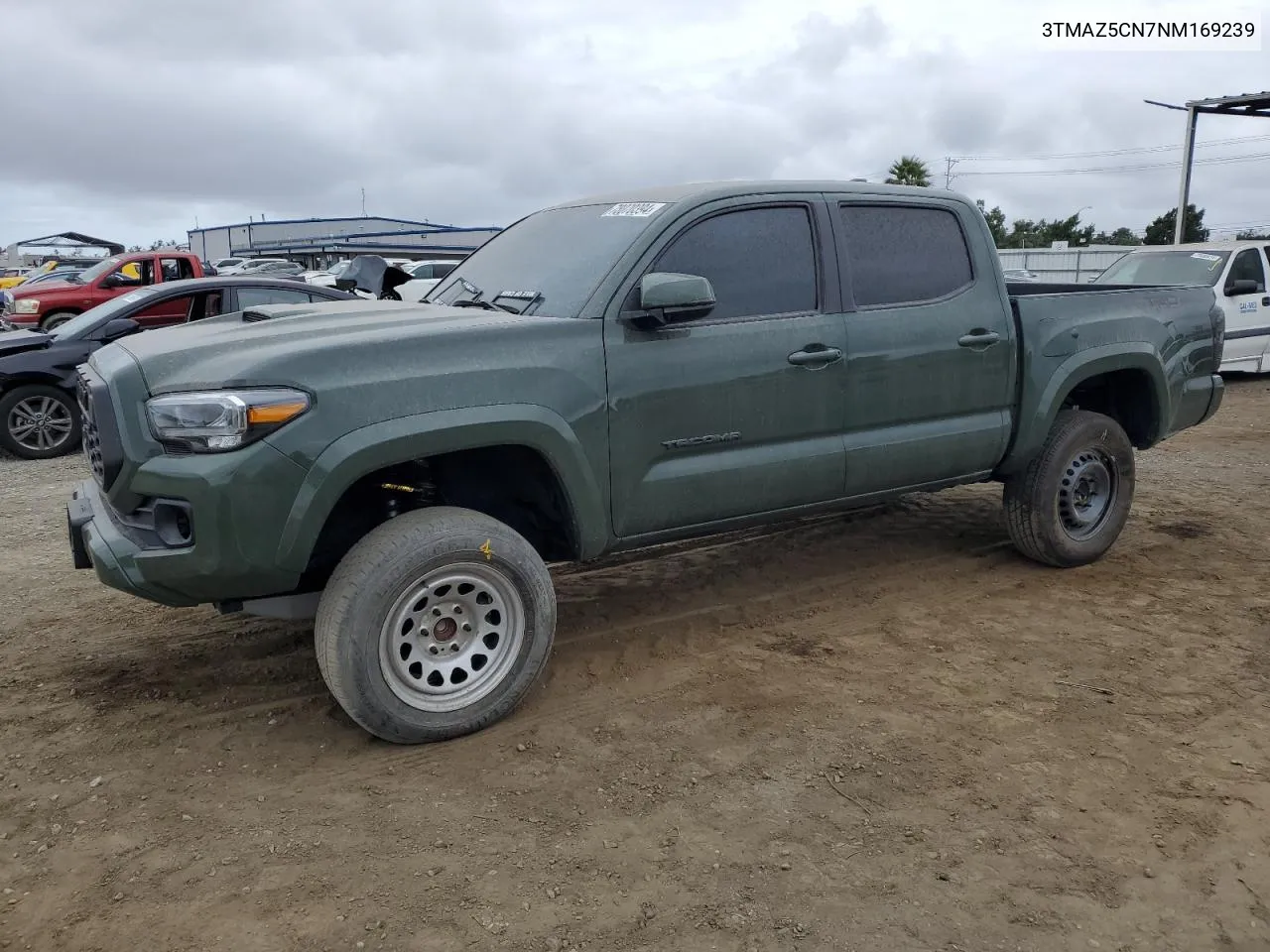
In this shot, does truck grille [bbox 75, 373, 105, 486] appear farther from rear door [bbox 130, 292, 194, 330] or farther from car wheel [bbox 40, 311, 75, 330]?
car wheel [bbox 40, 311, 75, 330]

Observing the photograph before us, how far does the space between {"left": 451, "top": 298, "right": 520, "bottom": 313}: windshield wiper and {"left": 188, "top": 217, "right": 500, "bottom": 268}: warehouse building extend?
37.9 meters

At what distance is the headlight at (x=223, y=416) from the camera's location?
3.19m

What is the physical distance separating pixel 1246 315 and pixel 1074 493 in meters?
9.05

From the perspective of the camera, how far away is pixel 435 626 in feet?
11.8

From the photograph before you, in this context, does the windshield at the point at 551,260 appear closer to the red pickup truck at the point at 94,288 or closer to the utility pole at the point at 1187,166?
the red pickup truck at the point at 94,288

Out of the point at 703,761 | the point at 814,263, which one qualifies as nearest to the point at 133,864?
the point at 703,761

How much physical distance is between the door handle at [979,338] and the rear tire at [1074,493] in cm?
78

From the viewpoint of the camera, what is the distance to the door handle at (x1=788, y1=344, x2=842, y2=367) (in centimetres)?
423

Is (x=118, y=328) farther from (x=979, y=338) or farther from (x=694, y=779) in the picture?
(x=694, y=779)

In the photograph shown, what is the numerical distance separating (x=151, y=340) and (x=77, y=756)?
1.51 meters

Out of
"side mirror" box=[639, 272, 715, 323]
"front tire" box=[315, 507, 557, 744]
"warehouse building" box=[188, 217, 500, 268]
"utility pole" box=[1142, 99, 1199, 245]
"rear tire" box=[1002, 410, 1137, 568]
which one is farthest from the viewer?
"warehouse building" box=[188, 217, 500, 268]

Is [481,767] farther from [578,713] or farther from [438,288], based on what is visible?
[438,288]

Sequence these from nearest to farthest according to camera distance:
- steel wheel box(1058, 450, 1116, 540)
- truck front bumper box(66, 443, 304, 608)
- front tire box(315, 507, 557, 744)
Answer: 1. truck front bumper box(66, 443, 304, 608)
2. front tire box(315, 507, 557, 744)
3. steel wheel box(1058, 450, 1116, 540)

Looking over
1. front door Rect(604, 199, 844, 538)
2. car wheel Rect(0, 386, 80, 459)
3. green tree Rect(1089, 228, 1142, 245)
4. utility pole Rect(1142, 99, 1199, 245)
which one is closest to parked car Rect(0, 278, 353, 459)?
car wheel Rect(0, 386, 80, 459)
